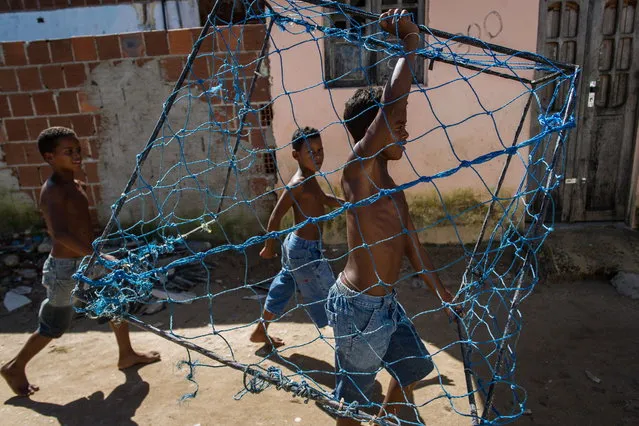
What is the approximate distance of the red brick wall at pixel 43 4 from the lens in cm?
484

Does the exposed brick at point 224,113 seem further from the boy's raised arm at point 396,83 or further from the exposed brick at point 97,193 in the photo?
the boy's raised arm at point 396,83

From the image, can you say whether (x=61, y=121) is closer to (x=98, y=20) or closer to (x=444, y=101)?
(x=98, y=20)

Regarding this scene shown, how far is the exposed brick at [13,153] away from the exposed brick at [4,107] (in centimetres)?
28

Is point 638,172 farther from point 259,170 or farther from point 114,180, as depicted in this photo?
point 114,180

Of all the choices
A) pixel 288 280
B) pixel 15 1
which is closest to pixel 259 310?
pixel 288 280

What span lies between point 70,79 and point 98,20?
765mm

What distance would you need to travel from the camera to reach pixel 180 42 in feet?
14.3

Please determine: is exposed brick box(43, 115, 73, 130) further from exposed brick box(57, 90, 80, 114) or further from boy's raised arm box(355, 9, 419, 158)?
boy's raised arm box(355, 9, 419, 158)

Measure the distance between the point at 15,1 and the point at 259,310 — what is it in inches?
159

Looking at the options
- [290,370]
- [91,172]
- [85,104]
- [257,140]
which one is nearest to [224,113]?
[257,140]

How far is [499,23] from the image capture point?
421 centimetres

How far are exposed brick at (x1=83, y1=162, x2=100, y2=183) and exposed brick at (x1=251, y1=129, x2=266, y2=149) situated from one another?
1.54 meters

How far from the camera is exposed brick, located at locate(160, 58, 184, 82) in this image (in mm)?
4422

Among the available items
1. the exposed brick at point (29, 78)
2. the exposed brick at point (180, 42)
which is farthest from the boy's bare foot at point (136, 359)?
Answer: the exposed brick at point (29, 78)
